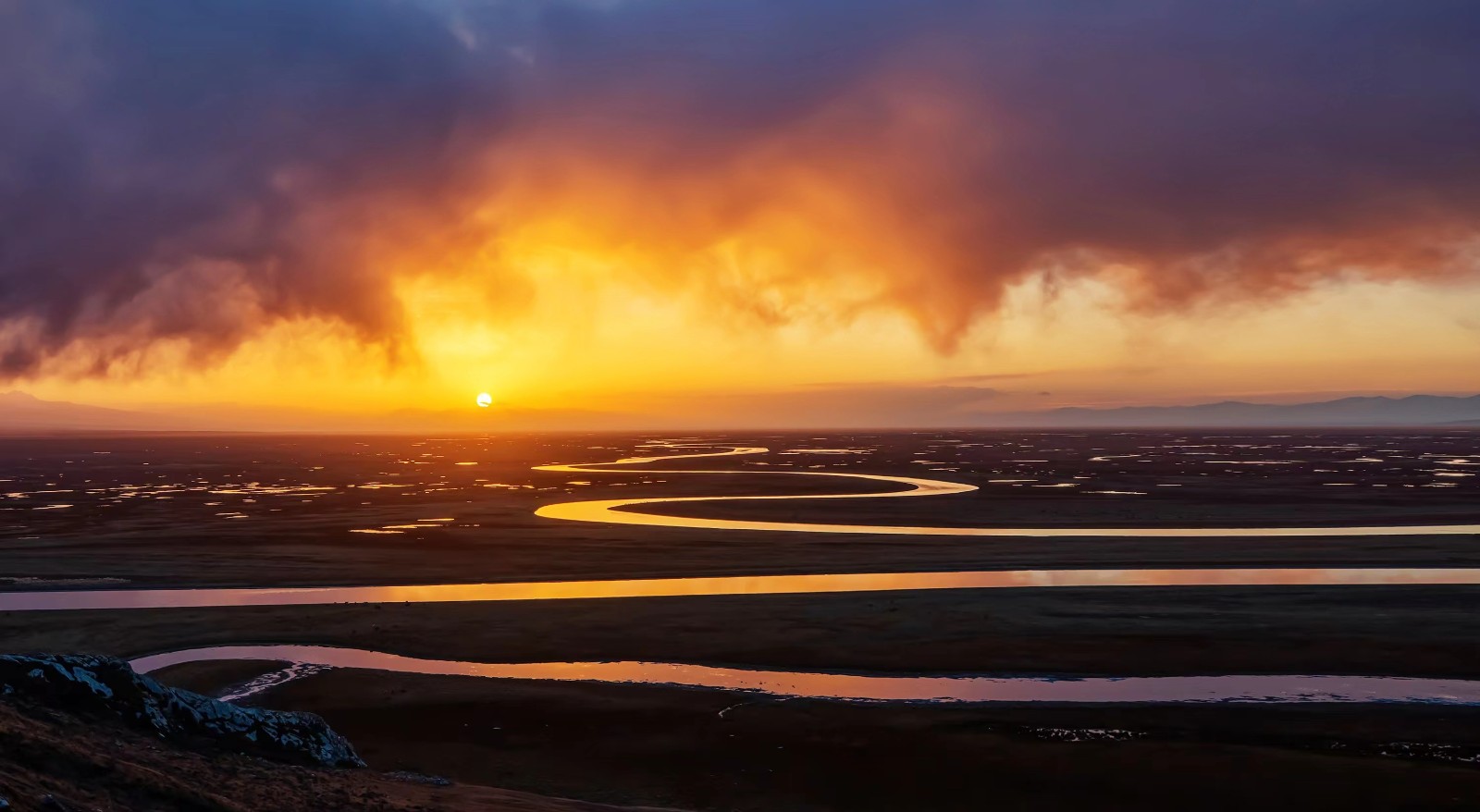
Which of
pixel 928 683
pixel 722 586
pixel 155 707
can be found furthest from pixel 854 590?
pixel 155 707

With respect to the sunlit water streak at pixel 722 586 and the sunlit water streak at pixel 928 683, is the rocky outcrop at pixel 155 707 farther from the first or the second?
the sunlit water streak at pixel 722 586

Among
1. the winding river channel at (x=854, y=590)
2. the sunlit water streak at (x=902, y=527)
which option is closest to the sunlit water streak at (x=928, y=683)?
the winding river channel at (x=854, y=590)

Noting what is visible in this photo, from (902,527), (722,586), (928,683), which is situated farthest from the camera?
(902,527)

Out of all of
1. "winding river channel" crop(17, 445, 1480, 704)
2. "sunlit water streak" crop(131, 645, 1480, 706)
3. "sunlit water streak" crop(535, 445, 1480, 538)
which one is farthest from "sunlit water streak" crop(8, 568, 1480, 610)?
"sunlit water streak" crop(535, 445, 1480, 538)

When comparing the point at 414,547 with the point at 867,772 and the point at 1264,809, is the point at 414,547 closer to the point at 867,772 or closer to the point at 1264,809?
the point at 867,772

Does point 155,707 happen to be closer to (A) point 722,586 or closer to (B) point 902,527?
(A) point 722,586

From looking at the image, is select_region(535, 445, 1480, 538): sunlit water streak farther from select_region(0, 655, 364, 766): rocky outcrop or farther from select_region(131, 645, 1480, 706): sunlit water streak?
select_region(0, 655, 364, 766): rocky outcrop
